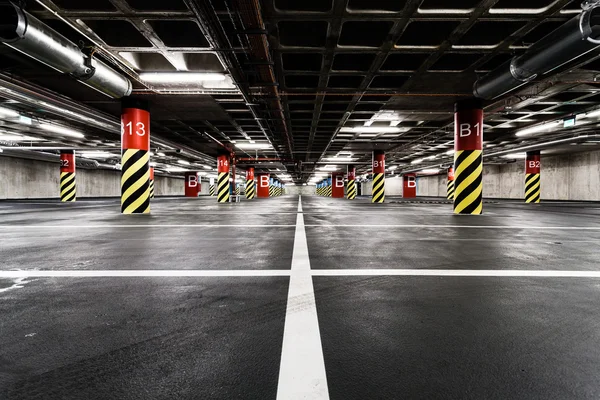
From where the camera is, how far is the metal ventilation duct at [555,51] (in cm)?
500

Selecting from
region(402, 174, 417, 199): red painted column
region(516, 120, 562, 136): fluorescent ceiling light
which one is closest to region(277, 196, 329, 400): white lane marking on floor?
region(516, 120, 562, 136): fluorescent ceiling light

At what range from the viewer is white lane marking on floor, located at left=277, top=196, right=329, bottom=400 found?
3.87 feet

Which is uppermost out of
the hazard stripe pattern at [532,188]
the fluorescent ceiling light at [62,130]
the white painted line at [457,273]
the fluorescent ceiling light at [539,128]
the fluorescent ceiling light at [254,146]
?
the fluorescent ceiling light at [254,146]

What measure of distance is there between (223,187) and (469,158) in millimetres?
17761

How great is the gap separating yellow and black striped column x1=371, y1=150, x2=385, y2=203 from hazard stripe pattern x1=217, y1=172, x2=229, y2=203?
37.6 ft

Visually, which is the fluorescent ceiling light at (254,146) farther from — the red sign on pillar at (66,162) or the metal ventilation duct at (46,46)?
the metal ventilation duct at (46,46)

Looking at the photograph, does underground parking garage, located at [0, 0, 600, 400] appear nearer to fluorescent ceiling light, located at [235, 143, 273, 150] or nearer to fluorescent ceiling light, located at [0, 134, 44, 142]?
fluorescent ceiling light, located at [0, 134, 44, 142]

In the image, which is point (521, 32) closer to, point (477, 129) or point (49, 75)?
point (477, 129)

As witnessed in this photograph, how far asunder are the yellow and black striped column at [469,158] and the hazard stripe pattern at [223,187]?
17.3 metres

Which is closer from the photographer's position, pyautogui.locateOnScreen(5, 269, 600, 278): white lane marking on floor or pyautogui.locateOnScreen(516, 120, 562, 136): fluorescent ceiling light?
pyautogui.locateOnScreen(5, 269, 600, 278): white lane marking on floor

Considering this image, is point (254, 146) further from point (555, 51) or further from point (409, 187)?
Answer: point (409, 187)

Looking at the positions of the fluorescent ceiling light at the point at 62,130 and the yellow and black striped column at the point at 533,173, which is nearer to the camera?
the fluorescent ceiling light at the point at 62,130

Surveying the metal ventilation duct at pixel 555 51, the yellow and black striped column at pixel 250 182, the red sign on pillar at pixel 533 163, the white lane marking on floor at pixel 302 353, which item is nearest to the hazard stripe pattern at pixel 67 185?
the yellow and black striped column at pixel 250 182

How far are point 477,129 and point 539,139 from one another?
483 inches
